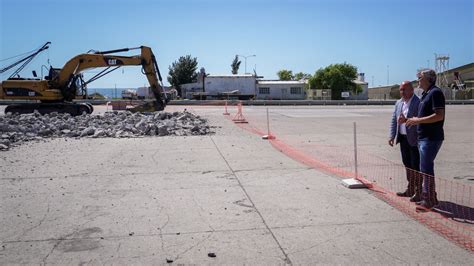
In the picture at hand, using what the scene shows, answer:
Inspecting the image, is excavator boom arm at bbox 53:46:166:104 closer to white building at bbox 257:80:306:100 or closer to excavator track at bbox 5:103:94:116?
excavator track at bbox 5:103:94:116

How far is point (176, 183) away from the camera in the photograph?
8164mm

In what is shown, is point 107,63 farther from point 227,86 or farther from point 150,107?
point 227,86

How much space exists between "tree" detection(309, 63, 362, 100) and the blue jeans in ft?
271

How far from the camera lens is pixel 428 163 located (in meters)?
6.21

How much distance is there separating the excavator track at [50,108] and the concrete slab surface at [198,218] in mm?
17365

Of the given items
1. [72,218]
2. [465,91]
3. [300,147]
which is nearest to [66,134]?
[300,147]

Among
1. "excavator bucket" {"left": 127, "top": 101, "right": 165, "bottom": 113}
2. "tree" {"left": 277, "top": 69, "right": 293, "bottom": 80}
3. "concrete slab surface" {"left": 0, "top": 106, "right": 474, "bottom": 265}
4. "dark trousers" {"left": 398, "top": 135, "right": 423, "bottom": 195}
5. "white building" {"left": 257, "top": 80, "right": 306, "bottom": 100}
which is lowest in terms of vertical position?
"concrete slab surface" {"left": 0, "top": 106, "right": 474, "bottom": 265}

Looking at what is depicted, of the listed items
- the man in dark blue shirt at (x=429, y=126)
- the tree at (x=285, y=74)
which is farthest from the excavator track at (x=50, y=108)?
the tree at (x=285, y=74)

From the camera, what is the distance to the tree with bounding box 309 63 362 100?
287 feet

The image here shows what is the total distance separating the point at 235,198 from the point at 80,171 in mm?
3946

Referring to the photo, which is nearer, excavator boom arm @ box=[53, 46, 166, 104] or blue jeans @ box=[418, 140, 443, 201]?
blue jeans @ box=[418, 140, 443, 201]

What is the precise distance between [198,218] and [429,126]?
10.8 feet

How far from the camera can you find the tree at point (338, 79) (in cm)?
8742

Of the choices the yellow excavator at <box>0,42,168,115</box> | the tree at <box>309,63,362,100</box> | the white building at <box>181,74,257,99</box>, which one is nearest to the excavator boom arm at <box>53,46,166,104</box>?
the yellow excavator at <box>0,42,168,115</box>
